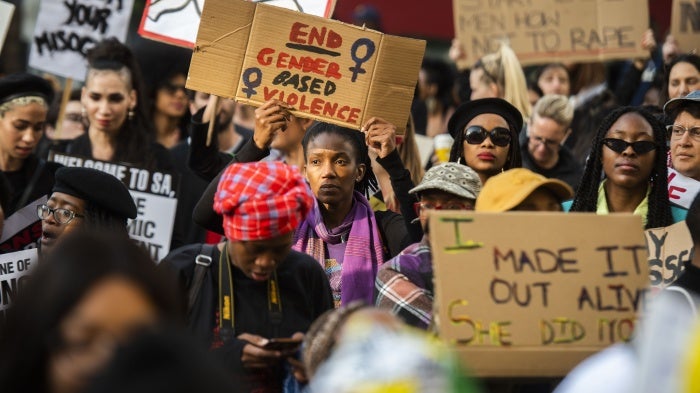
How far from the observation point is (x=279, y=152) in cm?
777

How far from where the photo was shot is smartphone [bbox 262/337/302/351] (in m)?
4.69

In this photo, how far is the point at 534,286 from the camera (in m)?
4.48

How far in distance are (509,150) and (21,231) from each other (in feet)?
8.25

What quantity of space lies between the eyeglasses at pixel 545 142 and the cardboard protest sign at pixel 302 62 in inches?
90.6

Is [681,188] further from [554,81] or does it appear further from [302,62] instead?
[554,81]

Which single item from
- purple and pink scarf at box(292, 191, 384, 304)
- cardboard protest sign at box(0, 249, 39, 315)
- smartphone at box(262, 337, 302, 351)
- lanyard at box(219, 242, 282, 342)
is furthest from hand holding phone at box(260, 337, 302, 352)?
cardboard protest sign at box(0, 249, 39, 315)

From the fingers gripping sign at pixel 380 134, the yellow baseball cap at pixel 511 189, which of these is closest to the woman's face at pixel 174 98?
the fingers gripping sign at pixel 380 134

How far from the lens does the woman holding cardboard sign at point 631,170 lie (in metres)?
6.51

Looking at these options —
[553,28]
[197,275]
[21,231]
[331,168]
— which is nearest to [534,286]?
[197,275]

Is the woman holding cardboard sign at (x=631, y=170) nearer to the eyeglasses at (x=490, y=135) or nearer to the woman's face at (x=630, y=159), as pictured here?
the woman's face at (x=630, y=159)

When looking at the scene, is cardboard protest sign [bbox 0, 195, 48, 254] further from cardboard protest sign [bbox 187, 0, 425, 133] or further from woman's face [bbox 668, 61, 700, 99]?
woman's face [bbox 668, 61, 700, 99]

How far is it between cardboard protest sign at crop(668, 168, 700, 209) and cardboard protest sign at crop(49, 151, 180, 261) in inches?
118

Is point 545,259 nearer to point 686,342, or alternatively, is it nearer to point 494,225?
point 494,225

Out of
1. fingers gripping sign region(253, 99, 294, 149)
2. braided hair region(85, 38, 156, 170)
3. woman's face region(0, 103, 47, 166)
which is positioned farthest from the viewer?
braided hair region(85, 38, 156, 170)
